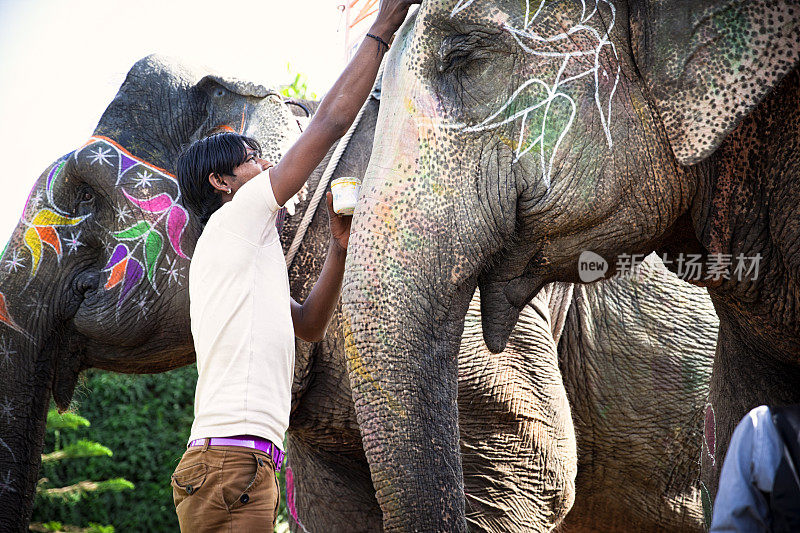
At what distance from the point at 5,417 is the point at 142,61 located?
1334 millimetres

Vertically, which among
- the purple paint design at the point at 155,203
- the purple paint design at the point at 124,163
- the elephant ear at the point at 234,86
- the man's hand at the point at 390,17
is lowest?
the purple paint design at the point at 155,203

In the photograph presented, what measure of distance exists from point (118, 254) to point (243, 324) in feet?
4.01

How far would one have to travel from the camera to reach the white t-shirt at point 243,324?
2018 millimetres

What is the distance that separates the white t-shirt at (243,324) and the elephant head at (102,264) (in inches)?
37.5

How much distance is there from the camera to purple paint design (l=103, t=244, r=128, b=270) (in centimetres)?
312

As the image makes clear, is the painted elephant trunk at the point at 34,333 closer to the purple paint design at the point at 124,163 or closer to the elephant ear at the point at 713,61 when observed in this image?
the purple paint design at the point at 124,163

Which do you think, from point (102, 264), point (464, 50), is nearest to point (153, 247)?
point (102, 264)

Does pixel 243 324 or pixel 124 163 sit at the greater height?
pixel 124 163

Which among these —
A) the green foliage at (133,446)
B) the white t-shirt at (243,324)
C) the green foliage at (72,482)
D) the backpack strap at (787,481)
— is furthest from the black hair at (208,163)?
the green foliage at (133,446)

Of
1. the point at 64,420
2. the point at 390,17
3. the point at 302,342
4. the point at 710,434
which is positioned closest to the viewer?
the point at 390,17

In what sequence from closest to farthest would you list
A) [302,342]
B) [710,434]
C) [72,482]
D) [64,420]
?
[710,434] < [302,342] < [64,420] < [72,482]

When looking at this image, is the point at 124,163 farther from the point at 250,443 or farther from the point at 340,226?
the point at 250,443

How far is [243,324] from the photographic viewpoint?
206cm

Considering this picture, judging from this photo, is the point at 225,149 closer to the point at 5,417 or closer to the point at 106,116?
the point at 106,116
